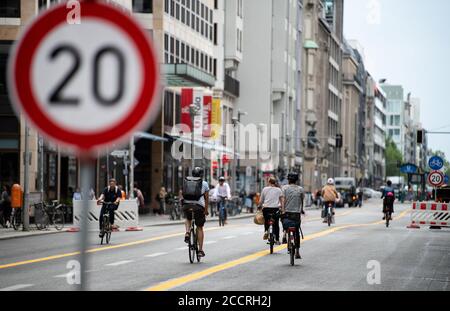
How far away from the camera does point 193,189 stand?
21922 mm

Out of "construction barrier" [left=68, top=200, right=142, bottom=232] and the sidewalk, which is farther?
"construction barrier" [left=68, top=200, right=142, bottom=232]

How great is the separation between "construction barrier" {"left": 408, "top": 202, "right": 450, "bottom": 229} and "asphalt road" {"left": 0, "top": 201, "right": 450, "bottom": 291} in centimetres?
933

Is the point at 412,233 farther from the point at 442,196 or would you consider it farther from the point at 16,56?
the point at 16,56

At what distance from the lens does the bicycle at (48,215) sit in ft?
133

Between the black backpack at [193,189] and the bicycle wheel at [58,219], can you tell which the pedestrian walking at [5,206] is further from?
the black backpack at [193,189]

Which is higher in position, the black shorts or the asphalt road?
the black shorts

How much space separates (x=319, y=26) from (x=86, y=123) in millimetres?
129970

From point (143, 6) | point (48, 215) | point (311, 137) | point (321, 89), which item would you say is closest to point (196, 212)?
point (48, 215)

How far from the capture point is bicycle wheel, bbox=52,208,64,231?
40.9 metres

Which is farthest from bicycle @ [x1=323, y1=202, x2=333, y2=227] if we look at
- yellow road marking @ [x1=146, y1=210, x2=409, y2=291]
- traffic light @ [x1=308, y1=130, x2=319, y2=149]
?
traffic light @ [x1=308, y1=130, x2=319, y2=149]

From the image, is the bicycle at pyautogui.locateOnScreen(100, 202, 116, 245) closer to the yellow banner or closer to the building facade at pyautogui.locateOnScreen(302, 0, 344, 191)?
the yellow banner

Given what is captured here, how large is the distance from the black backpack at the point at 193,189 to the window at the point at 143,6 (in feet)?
137

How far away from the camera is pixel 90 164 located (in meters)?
5.46
